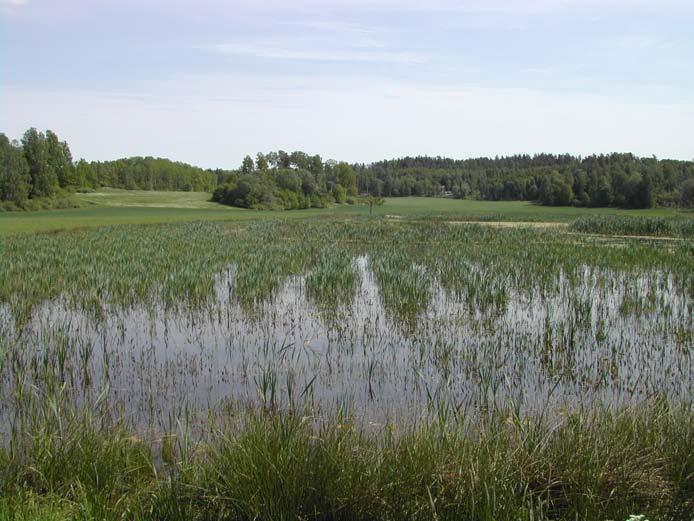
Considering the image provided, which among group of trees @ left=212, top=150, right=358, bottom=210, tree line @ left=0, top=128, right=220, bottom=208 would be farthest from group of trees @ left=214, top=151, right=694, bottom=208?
tree line @ left=0, top=128, right=220, bottom=208

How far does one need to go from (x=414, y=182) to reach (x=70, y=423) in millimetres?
161070

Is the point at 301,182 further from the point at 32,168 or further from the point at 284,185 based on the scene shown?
the point at 32,168

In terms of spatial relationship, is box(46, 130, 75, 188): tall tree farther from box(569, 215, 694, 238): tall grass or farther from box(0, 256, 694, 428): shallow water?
box(0, 256, 694, 428): shallow water

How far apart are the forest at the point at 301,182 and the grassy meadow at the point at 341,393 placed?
69.2 metres

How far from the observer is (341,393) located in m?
7.33

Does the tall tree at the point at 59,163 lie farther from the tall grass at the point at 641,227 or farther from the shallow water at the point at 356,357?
the shallow water at the point at 356,357

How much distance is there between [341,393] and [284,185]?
102 m

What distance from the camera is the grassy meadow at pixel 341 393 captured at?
13.6ft

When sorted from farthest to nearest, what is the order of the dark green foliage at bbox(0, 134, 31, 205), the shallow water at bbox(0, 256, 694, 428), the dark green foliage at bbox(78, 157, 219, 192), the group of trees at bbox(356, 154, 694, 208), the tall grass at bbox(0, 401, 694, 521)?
the dark green foliage at bbox(78, 157, 219, 192) → the group of trees at bbox(356, 154, 694, 208) → the dark green foliage at bbox(0, 134, 31, 205) → the shallow water at bbox(0, 256, 694, 428) → the tall grass at bbox(0, 401, 694, 521)

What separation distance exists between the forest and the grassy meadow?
69184mm

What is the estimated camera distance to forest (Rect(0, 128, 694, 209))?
273ft

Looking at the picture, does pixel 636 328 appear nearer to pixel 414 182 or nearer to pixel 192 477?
pixel 192 477

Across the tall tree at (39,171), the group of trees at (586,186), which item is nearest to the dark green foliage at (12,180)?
the tall tree at (39,171)

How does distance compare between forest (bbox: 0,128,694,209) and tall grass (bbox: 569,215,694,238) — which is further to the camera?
forest (bbox: 0,128,694,209)
